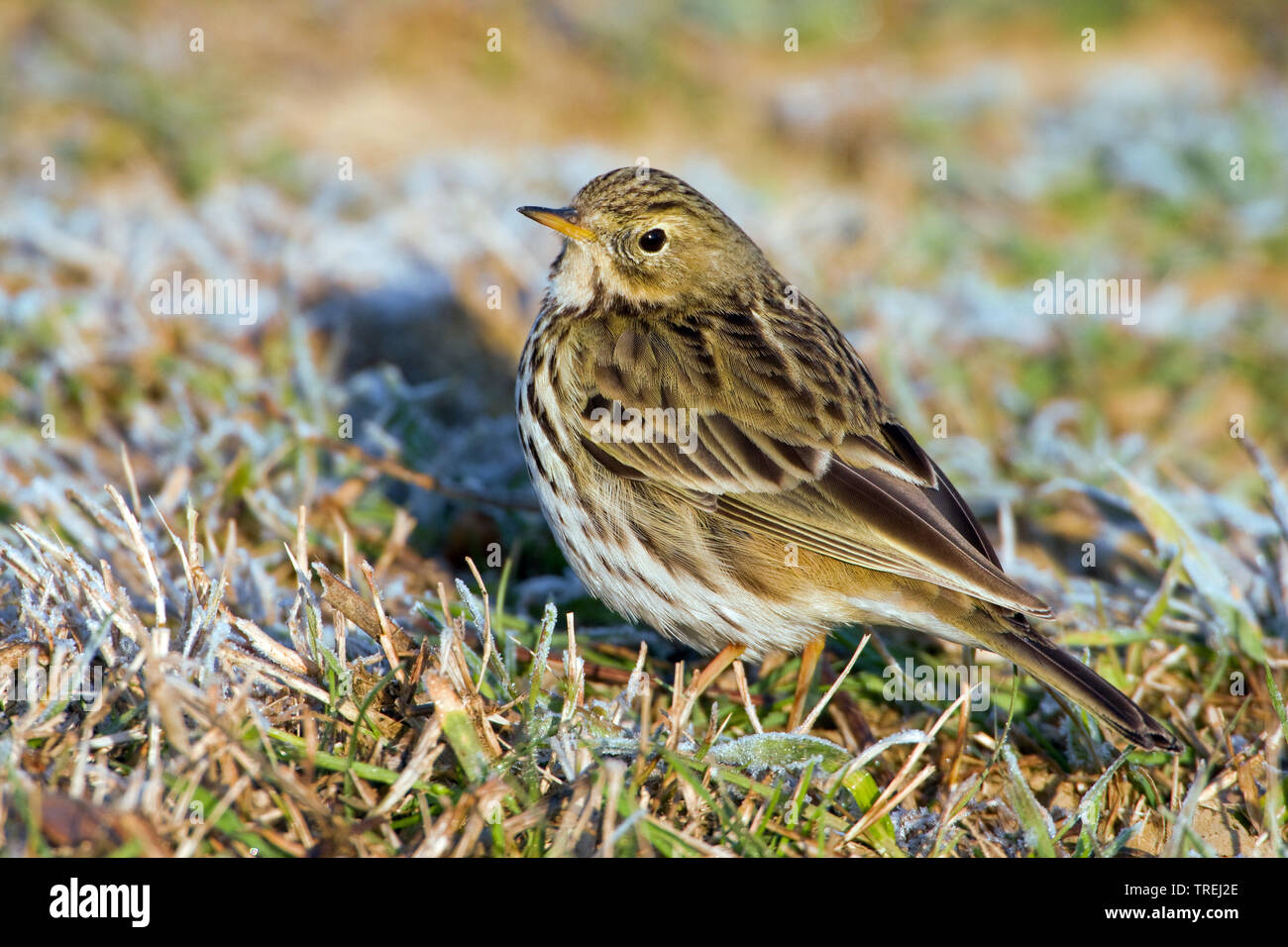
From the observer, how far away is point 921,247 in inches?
308

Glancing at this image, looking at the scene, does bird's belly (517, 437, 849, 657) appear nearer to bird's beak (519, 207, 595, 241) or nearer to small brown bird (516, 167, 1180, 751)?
small brown bird (516, 167, 1180, 751)

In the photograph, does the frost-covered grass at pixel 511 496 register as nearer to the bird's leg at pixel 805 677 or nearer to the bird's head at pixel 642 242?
the bird's leg at pixel 805 677

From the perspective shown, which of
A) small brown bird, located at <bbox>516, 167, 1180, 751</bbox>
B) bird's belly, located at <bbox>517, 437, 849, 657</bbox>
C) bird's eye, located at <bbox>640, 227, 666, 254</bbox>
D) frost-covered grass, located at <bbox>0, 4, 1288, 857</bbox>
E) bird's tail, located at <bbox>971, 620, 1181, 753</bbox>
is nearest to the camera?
frost-covered grass, located at <bbox>0, 4, 1288, 857</bbox>

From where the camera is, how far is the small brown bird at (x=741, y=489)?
3820 millimetres

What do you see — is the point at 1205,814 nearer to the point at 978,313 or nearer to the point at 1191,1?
the point at 978,313

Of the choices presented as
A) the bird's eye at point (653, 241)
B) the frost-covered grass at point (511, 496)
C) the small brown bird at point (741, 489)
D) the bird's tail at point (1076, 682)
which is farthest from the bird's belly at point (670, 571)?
the bird's eye at point (653, 241)

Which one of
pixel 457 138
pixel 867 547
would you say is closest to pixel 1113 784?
pixel 867 547

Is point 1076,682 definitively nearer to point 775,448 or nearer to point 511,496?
point 775,448

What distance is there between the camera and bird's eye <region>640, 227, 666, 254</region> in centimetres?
450

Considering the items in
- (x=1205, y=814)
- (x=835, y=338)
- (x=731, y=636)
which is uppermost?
(x=835, y=338)

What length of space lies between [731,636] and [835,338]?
1269 mm

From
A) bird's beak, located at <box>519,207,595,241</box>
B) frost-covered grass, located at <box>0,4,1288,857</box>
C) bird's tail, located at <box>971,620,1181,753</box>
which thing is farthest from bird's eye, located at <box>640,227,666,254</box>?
bird's tail, located at <box>971,620,1181,753</box>

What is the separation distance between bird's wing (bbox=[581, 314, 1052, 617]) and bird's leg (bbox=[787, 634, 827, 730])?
1.45 ft

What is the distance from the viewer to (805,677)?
4.10 m
